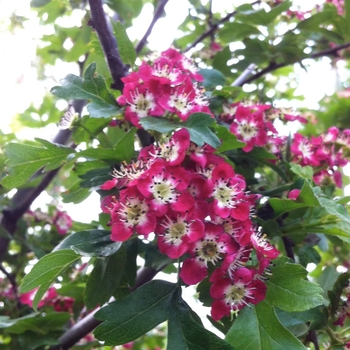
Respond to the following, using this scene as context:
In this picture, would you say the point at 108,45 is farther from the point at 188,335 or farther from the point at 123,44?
the point at 188,335

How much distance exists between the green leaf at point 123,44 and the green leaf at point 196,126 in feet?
0.72

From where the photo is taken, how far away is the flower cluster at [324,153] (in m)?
0.94

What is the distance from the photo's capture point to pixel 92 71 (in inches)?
29.9

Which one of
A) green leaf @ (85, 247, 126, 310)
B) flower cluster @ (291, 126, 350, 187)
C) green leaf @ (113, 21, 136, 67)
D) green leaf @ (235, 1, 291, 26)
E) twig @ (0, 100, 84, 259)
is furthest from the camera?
twig @ (0, 100, 84, 259)

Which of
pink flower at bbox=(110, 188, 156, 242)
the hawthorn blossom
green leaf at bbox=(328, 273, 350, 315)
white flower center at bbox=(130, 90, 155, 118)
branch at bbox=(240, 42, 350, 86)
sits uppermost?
white flower center at bbox=(130, 90, 155, 118)

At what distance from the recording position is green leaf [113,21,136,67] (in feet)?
2.76

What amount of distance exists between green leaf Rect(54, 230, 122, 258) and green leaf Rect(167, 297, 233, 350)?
0.44ft

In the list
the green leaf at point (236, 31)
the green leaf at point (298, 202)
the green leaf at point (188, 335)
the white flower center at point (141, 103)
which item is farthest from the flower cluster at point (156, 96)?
the green leaf at point (236, 31)

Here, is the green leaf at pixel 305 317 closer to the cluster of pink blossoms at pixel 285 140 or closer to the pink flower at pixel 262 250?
the pink flower at pixel 262 250

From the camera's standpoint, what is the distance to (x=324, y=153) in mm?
940

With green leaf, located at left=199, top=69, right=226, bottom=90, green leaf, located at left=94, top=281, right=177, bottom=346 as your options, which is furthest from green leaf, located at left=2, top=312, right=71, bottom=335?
green leaf, located at left=199, top=69, right=226, bottom=90

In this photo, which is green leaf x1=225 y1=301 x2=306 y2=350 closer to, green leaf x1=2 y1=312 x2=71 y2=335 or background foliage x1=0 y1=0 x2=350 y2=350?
background foliage x1=0 y1=0 x2=350 y2=350

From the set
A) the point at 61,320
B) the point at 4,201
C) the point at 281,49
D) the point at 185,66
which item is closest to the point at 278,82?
the point at 281,49

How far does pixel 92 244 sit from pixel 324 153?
1.77ft
